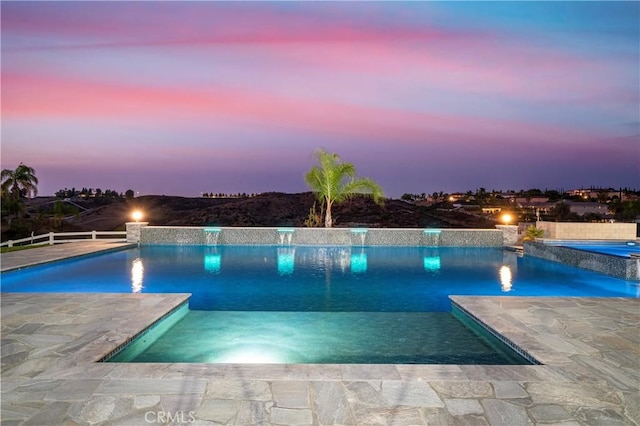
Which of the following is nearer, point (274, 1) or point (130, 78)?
point (274, 1)

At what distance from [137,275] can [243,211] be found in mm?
38633

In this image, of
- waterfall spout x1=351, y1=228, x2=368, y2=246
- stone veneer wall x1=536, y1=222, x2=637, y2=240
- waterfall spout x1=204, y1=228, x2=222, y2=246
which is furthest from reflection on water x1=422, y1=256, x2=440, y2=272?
waterfall spout x1=204, y1=228, x2=222, y2=246

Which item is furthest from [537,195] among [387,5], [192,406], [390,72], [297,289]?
[192,406]

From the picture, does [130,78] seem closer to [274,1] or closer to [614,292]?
[274,1]

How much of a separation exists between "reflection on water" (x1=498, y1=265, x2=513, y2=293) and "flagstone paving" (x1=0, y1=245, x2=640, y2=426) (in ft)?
14.2

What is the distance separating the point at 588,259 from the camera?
431 inches

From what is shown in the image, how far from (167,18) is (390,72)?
9.21 m

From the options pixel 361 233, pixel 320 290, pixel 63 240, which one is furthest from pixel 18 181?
pixel 320 290

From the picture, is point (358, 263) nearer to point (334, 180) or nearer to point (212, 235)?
point (334, 180)

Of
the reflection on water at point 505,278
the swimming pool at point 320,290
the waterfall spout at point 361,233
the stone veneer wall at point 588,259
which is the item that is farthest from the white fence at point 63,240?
the stone veneer wall at point 588,259

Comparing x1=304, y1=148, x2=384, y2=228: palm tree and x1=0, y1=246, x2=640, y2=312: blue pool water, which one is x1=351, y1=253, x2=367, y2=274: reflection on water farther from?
x1=304, y1=148, x2=384, y2=228: palm tree

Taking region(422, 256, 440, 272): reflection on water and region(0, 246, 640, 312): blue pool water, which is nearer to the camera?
region(0, 246, 640, 312): blue pool water

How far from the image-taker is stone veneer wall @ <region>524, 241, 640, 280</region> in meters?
9.38

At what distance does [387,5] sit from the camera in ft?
42.4
